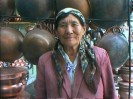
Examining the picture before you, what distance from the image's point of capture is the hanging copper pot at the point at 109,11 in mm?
A: 1955

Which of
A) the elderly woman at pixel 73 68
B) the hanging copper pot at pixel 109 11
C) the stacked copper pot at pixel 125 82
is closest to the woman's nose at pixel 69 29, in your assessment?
the elderly woman at pixel 73 68

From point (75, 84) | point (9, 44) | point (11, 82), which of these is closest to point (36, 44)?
point (9, 44)

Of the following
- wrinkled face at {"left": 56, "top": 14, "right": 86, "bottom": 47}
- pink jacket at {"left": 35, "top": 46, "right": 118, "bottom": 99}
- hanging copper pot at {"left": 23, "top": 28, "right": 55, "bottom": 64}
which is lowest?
pink jacket at {"left": 35, "top": 46, "right": 118, "bottom": 99}

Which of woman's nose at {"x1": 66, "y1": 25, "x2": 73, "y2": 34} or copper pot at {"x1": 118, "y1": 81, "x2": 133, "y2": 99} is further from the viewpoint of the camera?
copper pot at {"x1": 118, "y1": 81, "x2": 133, "y2": 99}

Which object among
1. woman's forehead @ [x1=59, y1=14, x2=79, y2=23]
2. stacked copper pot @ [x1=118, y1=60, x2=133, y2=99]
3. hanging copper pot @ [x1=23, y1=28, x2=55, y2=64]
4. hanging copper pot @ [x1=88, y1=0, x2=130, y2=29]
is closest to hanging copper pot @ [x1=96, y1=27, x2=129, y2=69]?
hanging copper pot @ [x1=88, y1=0, x2=130, y2=29]

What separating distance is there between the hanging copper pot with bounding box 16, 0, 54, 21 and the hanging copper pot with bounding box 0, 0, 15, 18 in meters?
0.08

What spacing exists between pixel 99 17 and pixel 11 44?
29.7 inches

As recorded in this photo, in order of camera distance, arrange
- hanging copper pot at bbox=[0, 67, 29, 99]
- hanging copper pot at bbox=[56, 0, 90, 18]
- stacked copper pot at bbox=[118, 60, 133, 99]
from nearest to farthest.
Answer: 1. hanging copper pot at bbox=[0, 67, 29, 99]
2. hanging copper pot at bbox=[56, 0, 90, 18]
3. stacked copper pot at bbox=[118, 60, 133, 99]

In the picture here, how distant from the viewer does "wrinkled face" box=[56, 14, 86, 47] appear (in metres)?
1.33

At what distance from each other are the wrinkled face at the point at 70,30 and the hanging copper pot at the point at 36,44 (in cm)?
64

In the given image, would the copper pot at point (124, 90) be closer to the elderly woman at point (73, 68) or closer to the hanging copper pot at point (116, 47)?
Answer: the hanging copper pot at point (116, 47)

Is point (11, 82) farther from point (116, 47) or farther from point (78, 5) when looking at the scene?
point (116, 47)

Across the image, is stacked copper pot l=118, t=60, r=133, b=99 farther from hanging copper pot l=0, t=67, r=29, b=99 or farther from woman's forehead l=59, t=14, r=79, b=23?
woman's forehead l=59, t=14, r=79, b=23

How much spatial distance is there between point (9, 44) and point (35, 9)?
36 centimetres
